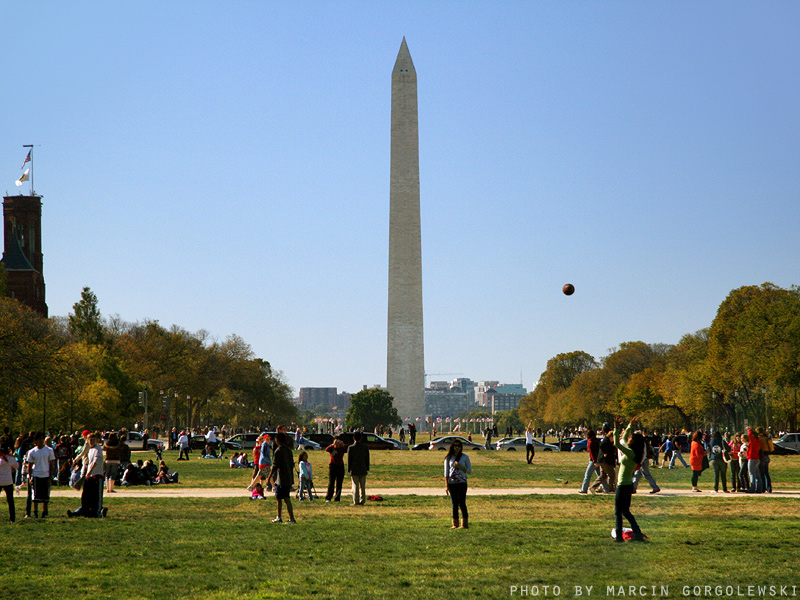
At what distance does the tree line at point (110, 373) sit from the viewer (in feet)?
108

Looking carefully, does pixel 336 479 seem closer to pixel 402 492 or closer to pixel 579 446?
pixel 402 492

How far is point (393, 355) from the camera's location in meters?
76.8

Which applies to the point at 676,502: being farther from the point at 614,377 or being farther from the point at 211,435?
the point at 614,377

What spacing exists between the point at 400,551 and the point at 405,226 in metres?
62.1

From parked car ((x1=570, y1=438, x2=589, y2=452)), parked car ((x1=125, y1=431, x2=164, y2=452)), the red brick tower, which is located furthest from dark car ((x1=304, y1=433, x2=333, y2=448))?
the red brick tower

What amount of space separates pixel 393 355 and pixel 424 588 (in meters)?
66.5

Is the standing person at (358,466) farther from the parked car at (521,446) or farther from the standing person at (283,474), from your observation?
the parked car at (521,446)

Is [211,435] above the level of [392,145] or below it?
below

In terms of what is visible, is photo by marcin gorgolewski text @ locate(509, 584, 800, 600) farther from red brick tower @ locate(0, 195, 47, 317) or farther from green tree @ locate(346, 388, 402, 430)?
red brick tower @ locate(0, 195, 47, 317)

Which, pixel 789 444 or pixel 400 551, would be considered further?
pixel 789 444

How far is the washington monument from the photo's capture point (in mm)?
73688

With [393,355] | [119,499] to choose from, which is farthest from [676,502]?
[393,355]

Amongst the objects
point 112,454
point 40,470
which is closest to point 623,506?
point 40,470

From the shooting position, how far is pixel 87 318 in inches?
2864
